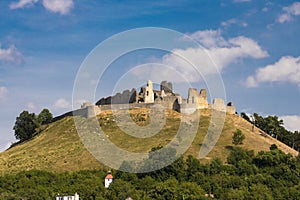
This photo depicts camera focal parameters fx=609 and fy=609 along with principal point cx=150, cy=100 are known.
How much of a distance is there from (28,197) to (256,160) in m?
42.2

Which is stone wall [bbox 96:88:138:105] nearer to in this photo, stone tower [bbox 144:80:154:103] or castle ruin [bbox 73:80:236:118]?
castle ruin [bbox 73:80:236:118]

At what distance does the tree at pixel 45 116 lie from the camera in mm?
153875

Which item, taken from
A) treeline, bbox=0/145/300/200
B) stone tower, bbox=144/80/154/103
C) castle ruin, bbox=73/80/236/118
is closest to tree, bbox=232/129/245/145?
treeline, bbox=0/145/300/200

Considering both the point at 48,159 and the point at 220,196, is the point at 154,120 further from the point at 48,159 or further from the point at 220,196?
the point at 220,196

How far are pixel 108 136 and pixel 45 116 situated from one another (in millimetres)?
31415

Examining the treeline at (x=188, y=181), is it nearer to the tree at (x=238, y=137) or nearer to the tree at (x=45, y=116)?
the tree at (x=238, y=137)

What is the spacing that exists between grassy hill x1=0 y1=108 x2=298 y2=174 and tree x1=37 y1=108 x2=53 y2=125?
341 inches

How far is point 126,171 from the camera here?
103188 mm

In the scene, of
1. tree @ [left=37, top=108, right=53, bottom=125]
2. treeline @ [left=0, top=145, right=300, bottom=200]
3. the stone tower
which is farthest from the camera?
tree @ [left=37, top=108, right=53, bottom=125]

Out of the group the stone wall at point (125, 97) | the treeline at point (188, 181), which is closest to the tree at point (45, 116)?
the stone wall at point (125, 97)

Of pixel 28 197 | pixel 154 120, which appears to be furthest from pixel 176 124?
pixel 28 197

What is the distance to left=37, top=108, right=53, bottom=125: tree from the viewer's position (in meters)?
154

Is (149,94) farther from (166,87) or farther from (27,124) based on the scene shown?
(27,124)

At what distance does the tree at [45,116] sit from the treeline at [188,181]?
47.9 metres
